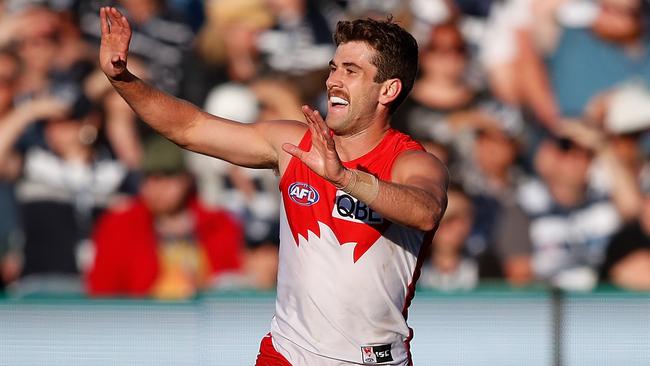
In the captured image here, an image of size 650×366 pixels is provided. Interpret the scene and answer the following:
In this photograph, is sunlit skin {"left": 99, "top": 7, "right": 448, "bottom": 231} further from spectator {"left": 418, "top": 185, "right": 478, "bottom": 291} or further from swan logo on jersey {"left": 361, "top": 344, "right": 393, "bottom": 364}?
spectator {"left": 418, "top": 185, "right": 478, "bottom": 291}

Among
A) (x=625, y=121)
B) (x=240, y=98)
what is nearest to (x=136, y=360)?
(x=240, y=98)

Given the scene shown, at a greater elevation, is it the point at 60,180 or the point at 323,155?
the point at 60,180

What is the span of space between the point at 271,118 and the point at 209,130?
4249 millimetres

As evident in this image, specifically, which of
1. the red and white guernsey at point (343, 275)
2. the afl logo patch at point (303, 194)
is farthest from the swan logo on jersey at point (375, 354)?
the afl logo patch at point (303, 194)

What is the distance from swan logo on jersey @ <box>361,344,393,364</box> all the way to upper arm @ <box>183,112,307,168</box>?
37.1 inches

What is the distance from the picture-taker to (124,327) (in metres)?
8.20

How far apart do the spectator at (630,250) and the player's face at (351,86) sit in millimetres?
5009

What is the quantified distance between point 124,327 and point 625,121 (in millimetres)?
4547

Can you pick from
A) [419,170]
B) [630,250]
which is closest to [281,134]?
[419,170]

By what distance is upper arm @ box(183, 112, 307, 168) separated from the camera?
5547mm

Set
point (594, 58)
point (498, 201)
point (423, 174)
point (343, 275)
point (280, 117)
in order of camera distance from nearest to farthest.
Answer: point (423, 174) < point (343, 275) < point (498, 201) < point (280, 117) < point (594, 58)

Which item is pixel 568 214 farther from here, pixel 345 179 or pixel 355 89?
pixel 345 179

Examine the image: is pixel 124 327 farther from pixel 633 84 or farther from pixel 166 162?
pixel 633 84

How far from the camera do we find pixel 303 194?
5305 millimetres
